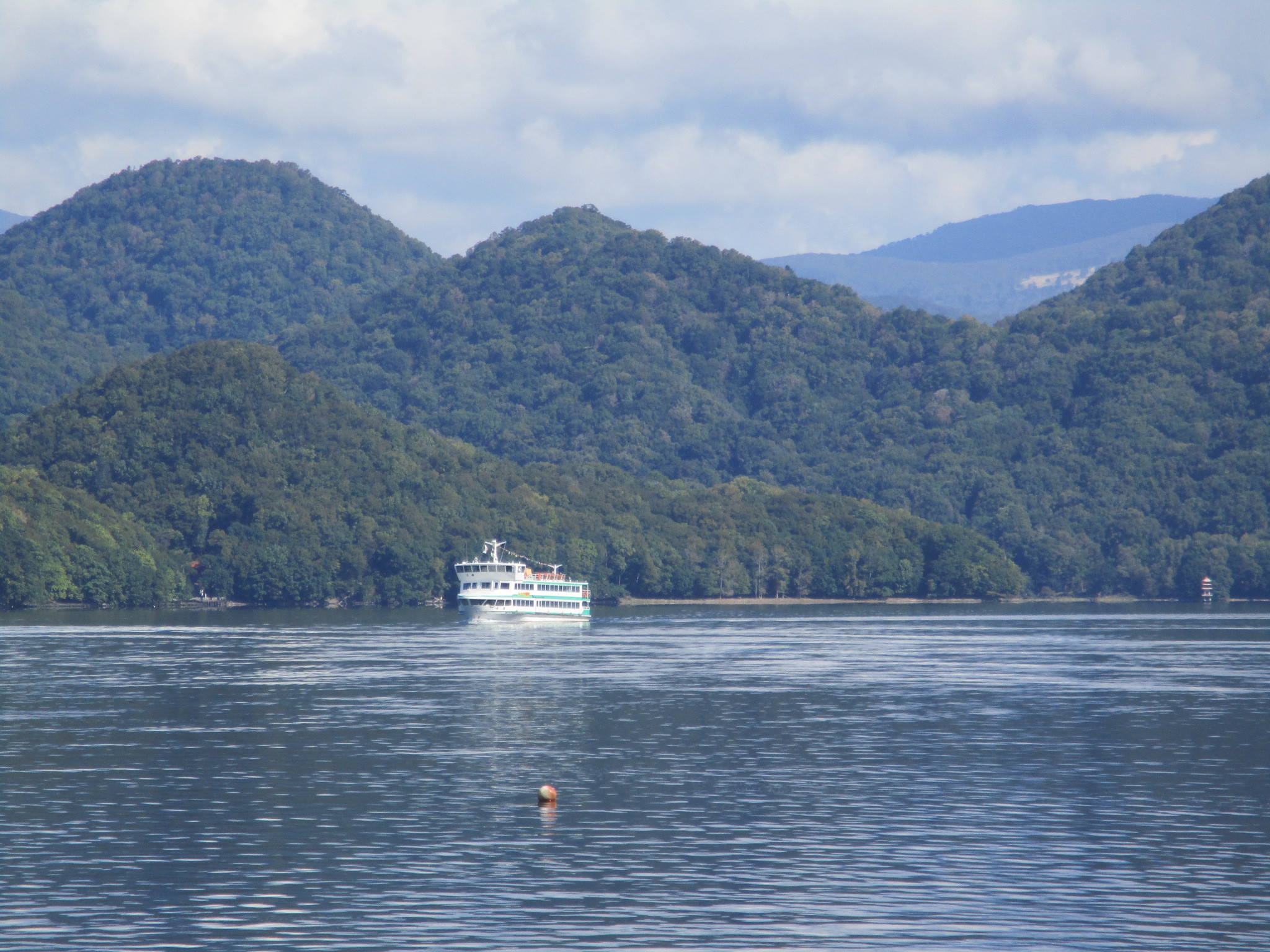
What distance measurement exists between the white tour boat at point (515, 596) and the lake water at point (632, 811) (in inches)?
3331

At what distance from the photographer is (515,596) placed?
189m

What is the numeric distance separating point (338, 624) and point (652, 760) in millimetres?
119143

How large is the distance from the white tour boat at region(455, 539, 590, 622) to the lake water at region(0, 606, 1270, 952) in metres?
84.6

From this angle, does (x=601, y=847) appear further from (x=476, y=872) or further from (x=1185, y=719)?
(x=1185, y=719)

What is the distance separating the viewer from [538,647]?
13675 centimetres

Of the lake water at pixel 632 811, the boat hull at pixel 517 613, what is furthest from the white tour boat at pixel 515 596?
the lake water at pixel 632 811

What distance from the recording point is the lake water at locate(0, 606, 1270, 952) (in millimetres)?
34500

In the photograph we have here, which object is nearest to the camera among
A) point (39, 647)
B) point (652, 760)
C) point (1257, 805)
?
point (1257, 805)

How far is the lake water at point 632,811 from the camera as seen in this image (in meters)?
34.5

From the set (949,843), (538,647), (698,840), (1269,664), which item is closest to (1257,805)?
(949,843)

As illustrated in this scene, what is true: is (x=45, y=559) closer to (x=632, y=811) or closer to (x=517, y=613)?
(x=517, y=613)

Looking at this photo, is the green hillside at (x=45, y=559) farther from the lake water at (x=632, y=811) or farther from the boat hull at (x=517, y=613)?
the lake water at (x=632, y=811)

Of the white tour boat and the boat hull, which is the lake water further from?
the white tour boat

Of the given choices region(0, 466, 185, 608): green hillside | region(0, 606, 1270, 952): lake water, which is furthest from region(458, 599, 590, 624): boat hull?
region(0, 606, 1270, 952): lake water
